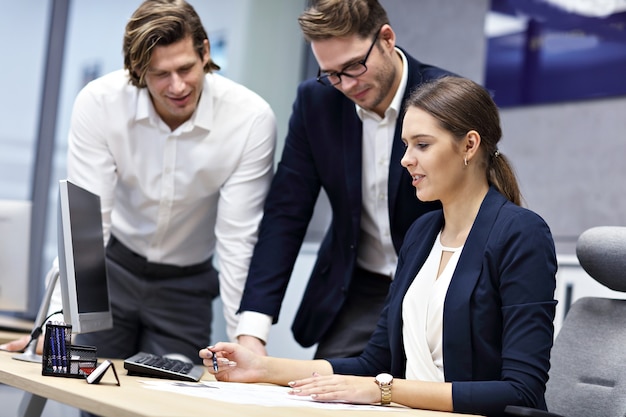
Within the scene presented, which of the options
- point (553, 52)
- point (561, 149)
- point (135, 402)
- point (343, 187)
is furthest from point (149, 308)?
point (553, 52)

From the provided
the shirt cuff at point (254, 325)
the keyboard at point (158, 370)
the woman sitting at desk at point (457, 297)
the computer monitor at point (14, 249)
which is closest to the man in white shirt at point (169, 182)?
the shirt cuff at point (254, 325)

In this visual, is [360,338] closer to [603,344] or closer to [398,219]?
[398,219]

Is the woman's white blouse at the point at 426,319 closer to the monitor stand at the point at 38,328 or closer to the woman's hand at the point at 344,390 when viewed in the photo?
the woman's hand at the point at 344,390

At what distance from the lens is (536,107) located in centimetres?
398

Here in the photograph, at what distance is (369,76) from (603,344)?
0.87 m

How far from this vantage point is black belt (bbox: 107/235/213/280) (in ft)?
8.51

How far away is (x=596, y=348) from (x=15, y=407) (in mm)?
3932

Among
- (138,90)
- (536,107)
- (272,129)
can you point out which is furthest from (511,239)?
(536,107)

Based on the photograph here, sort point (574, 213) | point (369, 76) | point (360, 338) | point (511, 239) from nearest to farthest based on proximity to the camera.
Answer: point (511, 239) < point (369, 76) < point (360, 338) < point (574, 213)

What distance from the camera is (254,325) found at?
7.50 feet

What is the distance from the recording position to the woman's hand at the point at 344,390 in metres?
1.56

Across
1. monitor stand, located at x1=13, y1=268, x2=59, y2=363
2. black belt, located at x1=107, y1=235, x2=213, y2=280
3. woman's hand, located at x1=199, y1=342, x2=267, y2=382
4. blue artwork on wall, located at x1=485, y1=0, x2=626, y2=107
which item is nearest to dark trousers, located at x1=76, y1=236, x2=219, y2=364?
black belt, located at x1=107, y1=235, x2=213, y2=280

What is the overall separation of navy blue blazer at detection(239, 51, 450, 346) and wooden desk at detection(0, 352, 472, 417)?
77 cm

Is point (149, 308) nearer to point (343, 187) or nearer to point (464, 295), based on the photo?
point (343, 187)
